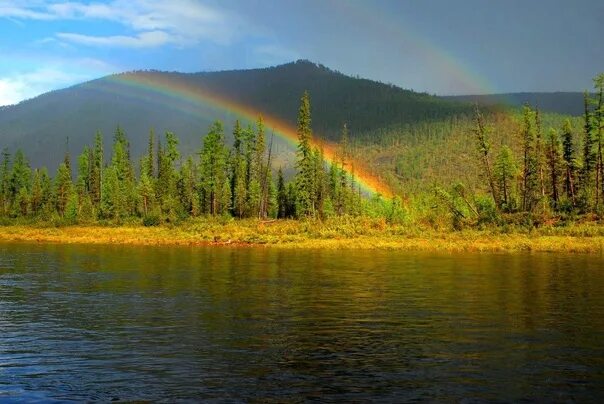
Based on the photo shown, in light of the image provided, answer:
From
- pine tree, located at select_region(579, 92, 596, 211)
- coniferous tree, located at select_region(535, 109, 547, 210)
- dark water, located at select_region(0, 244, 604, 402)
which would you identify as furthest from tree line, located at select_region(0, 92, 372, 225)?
dark water, located at select_region(0, 244, 604, 402)

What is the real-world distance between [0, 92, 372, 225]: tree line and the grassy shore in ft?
32.7

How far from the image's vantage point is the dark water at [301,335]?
14078mm

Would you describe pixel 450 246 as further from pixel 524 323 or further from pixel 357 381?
pixel 357 381

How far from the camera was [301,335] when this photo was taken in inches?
794

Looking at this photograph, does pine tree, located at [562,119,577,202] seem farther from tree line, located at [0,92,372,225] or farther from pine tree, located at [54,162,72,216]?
Answer: pine tree, located at [54,162,72,216]

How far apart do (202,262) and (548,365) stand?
114ft

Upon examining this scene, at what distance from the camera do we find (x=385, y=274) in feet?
127

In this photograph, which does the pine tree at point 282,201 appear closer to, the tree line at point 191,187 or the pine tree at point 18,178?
the tree line at point 191,187

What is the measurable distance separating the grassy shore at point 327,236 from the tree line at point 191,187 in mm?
9975

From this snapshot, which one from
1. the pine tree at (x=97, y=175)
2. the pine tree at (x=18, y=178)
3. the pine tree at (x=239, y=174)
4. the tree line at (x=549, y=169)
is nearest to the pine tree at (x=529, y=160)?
the tree line at (x=549, y=169)

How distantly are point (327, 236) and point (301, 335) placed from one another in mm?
52444

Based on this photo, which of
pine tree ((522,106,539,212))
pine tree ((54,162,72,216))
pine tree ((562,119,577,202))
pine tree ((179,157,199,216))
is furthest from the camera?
pine tree ((54,162,72,216))

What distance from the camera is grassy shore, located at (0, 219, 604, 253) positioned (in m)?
61.7

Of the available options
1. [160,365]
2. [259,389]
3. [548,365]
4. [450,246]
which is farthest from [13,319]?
[450,246]
